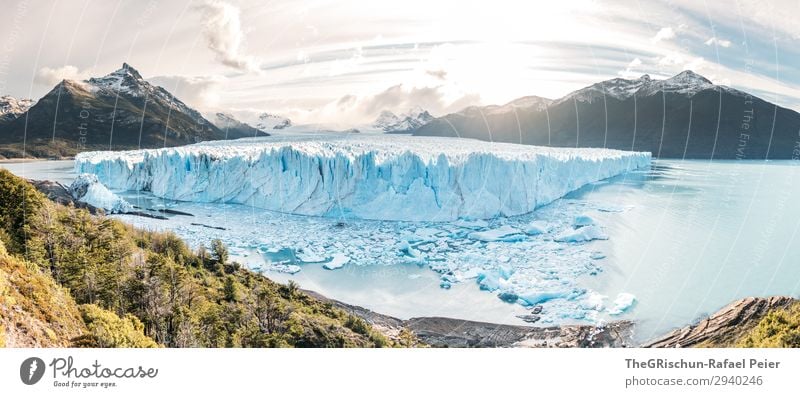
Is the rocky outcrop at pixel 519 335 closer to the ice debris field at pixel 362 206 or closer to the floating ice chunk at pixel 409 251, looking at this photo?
the ice debris field at pixel 362 206

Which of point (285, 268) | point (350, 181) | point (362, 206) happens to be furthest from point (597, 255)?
point (350, 181)

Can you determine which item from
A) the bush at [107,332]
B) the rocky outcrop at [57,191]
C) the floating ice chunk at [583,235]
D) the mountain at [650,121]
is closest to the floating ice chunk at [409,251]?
the floating ice chunk at [583,235]

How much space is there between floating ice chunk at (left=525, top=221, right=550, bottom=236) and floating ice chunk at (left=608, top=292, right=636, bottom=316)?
3322 millimetres

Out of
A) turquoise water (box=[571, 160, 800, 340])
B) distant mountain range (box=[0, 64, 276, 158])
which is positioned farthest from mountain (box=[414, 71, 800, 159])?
distant mountain range (box=[0, 64, 276, 158])

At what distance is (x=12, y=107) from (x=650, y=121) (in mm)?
20276

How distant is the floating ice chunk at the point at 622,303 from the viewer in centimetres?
592

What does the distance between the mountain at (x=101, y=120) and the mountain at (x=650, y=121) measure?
9.84 m

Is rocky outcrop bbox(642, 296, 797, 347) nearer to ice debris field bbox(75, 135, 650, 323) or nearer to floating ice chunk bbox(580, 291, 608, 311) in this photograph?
floating ice chunk bbox(580, 291, 608, 311)

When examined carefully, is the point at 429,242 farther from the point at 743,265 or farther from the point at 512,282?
the point at 743,265

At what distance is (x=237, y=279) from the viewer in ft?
17.7

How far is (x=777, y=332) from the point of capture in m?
3.74
